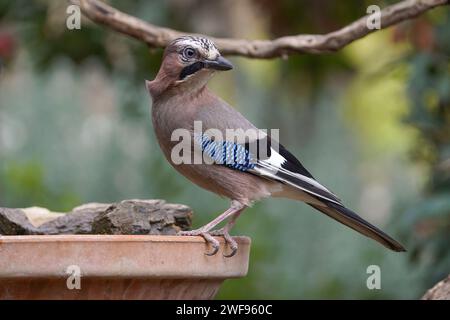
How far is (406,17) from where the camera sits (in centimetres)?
447

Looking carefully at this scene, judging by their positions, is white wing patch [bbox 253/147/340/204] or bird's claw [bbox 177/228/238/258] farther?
white wing patch [bbox 253/147/340/204]

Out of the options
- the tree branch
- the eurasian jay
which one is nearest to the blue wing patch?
the eurasian jay

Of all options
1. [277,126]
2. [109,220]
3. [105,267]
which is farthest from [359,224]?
[277,126]

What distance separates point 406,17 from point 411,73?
6.20 ft

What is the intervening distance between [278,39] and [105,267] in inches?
75.7

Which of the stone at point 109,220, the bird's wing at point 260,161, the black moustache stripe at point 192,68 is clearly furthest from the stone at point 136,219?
the black moustache stripe at point 192,68

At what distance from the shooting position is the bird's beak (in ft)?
13.2

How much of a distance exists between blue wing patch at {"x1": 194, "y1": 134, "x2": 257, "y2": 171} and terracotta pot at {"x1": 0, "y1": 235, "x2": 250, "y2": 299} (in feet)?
2.50

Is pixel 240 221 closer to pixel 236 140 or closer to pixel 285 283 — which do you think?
pixel 285 283

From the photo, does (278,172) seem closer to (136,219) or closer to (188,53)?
(188,53)

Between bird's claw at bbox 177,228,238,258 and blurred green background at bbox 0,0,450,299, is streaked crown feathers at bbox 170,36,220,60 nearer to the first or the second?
bird's claw at bbox 177,228,238,258

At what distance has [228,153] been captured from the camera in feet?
13.6
